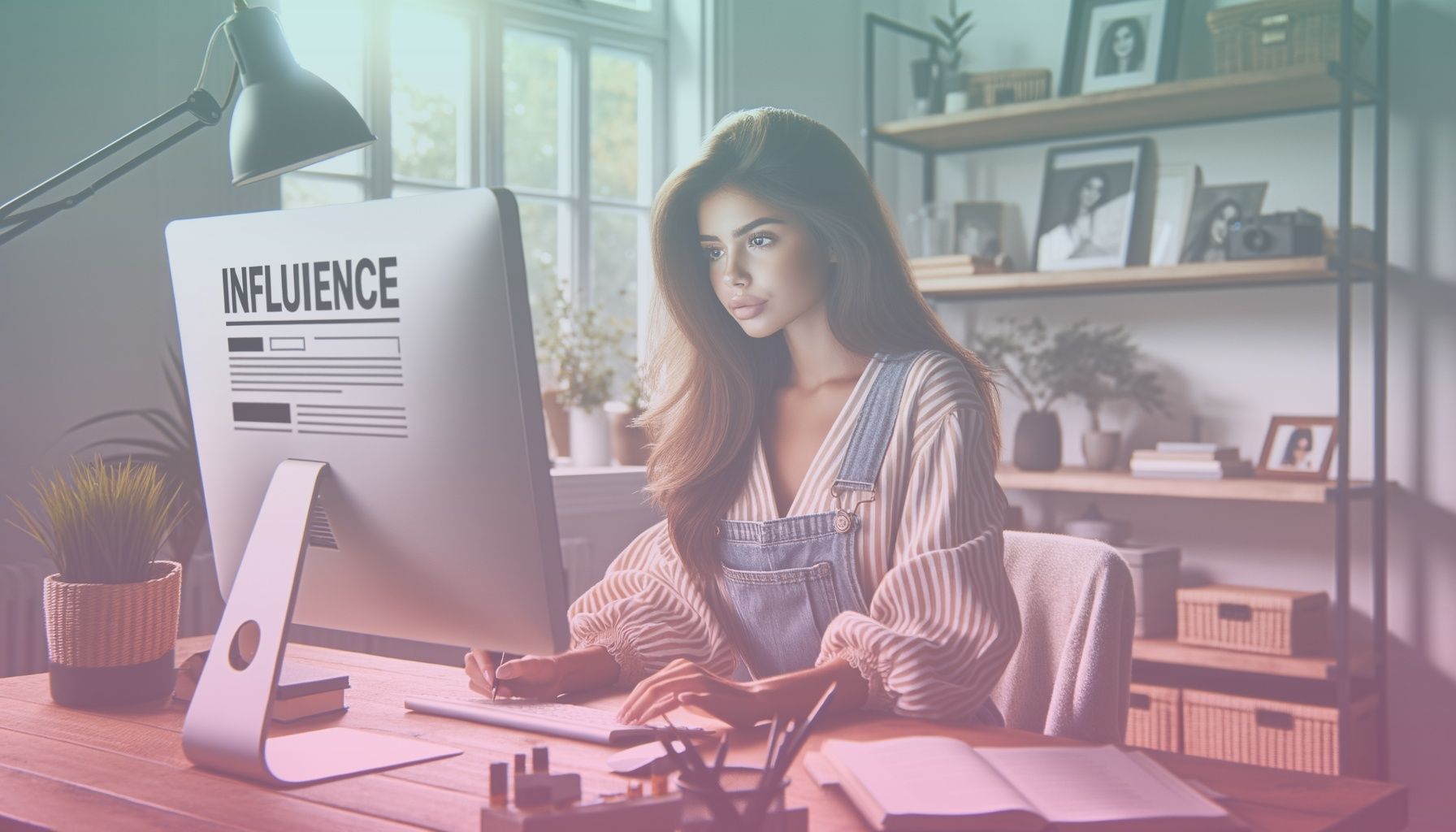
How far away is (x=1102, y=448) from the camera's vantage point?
335 centimetres

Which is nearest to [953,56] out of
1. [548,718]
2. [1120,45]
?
[1120,45]

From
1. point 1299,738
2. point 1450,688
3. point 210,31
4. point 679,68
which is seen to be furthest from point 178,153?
point 1450,688

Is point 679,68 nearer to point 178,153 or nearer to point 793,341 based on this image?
point 178,153

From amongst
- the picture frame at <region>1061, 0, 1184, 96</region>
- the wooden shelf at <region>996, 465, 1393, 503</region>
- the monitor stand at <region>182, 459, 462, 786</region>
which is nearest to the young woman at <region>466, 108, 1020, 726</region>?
the monitor stand at <region>182, 459, 462, 786</region>

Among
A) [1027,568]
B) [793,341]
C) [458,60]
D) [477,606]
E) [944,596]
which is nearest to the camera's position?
[477,606]

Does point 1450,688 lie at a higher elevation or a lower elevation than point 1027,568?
lower

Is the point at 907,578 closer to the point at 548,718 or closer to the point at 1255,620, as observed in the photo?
the point at 548,718

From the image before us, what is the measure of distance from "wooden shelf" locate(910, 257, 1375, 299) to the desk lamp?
1487 millimetres

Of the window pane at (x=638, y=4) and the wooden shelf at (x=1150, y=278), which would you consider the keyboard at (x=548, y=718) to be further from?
the window pane at (x=638, y=4)

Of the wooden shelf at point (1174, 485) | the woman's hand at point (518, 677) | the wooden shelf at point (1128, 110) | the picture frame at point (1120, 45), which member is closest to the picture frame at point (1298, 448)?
the wooden shelf at point (1174, 485)

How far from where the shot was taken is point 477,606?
1.07m

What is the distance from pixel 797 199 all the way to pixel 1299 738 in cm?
194

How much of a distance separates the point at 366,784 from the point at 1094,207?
2.78 meters

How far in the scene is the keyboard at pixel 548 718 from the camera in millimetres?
1196
